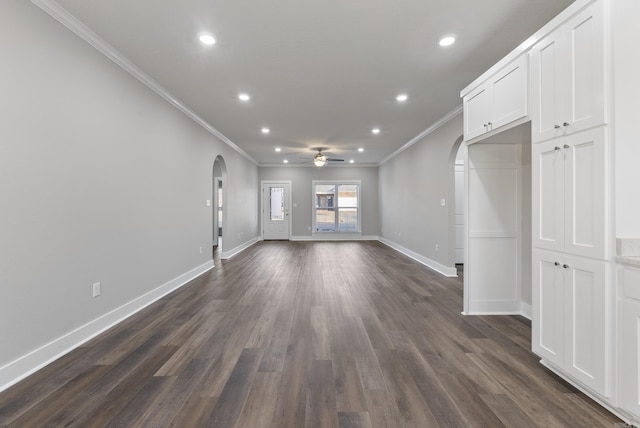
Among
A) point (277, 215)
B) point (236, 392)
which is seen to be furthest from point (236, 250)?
point (236, 392)

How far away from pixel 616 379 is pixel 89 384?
10.5 feet

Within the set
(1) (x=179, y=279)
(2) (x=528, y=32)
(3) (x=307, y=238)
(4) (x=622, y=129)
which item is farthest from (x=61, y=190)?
(3) (x=307, y=238)

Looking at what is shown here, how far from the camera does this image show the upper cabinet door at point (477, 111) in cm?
270

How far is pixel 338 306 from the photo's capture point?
3.32 m

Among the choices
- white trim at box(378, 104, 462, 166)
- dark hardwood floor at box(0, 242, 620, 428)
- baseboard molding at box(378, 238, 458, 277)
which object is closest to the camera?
dark hardwood floor at box(0, 242, 620, 428)

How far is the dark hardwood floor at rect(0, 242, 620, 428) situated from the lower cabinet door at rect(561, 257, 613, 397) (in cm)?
17

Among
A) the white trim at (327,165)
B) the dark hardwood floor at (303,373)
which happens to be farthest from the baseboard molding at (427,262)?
the white trim at (327,165)

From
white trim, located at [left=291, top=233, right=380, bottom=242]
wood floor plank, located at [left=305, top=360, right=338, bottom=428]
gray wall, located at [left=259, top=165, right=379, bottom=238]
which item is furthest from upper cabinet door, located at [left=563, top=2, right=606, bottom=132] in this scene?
white trim, located at [left=291, top=233, right=380, bottom=242]

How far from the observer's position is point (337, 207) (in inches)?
396

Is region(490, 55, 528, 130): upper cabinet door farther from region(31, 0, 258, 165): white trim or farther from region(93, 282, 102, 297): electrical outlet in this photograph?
region(93, 282, 102, 297): electrical outlet

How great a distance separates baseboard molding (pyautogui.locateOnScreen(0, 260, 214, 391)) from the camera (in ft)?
6.12

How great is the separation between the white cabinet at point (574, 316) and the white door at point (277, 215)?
836 cm

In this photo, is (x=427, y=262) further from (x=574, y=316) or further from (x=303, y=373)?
(x=303, y=373)

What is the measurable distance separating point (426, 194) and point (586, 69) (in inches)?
165
